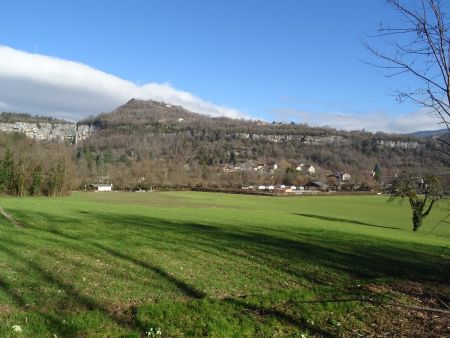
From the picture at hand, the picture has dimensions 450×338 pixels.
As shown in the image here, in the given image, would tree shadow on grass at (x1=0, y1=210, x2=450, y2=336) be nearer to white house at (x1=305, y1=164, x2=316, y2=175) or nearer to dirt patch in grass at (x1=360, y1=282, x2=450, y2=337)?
dirt patch in grass at (x1=360, y1=282, x2=450, y2=337)

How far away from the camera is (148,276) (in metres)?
10.2

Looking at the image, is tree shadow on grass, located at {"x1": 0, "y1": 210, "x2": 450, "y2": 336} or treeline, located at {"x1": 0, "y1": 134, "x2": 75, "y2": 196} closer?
tree shadow on grass, located at {"x1": 0, "y1": 210, "x2": 450, "y2": 336}

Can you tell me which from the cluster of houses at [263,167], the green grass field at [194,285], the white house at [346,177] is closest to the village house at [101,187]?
the cluster of houses at [263,167]

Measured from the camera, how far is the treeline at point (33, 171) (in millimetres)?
68875

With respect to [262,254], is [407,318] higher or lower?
higher

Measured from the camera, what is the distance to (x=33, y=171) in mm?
70375

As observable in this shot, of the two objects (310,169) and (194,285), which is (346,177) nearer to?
(310,169)

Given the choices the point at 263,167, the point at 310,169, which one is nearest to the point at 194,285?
the point at 263,167

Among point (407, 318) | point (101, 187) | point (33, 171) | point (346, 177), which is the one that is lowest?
point (101, 187)

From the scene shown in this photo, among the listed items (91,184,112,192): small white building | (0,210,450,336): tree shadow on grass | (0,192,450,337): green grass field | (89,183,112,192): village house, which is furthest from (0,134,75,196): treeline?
(0,192,450,337): green grass field

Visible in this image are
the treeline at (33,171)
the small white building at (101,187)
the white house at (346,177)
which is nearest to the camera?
the treeline at (33,171)

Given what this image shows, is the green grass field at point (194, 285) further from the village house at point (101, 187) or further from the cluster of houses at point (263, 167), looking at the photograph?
the cluster of houses at point (263, 167)

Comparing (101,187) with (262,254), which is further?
(101,187)

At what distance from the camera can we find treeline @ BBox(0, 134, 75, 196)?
226 ft
